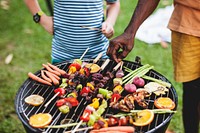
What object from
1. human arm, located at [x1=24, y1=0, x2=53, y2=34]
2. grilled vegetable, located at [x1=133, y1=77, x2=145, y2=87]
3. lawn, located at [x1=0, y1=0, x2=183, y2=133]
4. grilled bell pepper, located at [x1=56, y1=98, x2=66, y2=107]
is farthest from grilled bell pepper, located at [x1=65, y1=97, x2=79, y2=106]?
lawn, located at [x1=0, y1=0, x2=183, y2=133]

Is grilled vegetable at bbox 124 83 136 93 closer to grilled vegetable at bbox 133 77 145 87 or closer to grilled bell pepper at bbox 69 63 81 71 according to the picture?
grilled vegetable at bbox 133 77 145 87

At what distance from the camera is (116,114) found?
8.02ft

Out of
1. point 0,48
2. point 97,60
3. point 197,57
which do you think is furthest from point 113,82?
point 0,48

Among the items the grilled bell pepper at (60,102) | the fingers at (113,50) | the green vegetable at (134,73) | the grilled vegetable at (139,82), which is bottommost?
the grilled bell pepper at (60,102)

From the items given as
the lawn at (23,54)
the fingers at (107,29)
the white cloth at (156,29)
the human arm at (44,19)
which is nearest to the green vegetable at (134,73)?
the fingers at (107,29)

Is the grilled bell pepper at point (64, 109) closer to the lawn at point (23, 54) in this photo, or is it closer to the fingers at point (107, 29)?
the fingers at point (107, 29)

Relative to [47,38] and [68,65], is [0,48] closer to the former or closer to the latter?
[47,38]

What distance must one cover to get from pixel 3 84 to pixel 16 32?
161 centimetres

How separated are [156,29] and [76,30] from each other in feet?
11.2

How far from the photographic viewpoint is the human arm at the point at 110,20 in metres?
3.16

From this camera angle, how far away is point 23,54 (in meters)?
5.73

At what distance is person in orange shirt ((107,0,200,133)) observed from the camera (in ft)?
9.18

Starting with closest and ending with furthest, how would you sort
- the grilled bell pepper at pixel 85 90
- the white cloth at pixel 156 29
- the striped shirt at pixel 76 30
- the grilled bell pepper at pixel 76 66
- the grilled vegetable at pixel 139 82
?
1. the grilled bell pepper at pixel 85 90
2. the grilled vegetable at pixel 139 82
3. the grilled bell pepper at pixel 76 66
4. the striped shirt at pixel 76 30
5. the white cloth at pixel 156 29

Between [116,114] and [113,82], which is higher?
[113,82]
